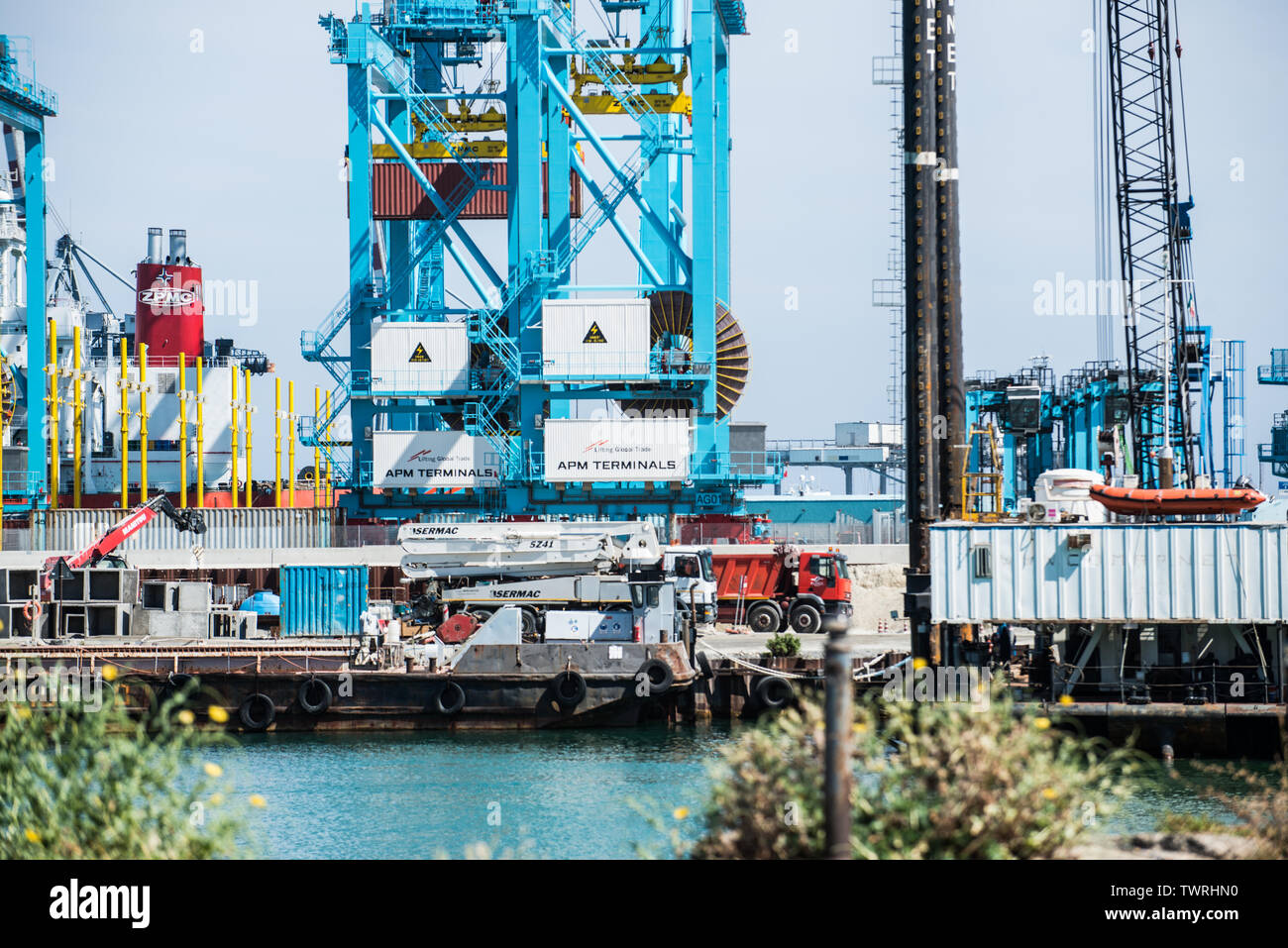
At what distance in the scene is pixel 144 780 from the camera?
12.0 m

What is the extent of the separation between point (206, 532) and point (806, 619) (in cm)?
2756

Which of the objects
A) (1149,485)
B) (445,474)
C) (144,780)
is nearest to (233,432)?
(445,474)

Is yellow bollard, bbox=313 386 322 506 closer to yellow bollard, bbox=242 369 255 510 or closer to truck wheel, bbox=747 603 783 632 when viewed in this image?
yellow bollard, bbox=242 369 255 510

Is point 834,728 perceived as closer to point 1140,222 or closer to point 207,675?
point 207,675

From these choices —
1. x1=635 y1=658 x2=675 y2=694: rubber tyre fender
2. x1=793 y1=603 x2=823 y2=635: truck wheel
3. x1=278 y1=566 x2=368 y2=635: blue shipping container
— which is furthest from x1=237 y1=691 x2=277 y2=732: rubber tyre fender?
x1=793 y1=603 x2=823 y2=635: truck wheel

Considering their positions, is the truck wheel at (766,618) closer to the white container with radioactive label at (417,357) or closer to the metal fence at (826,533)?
the metal fence at (826,533)

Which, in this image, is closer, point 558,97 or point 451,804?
point 451,804

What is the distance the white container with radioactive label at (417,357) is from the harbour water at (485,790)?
1122 inches

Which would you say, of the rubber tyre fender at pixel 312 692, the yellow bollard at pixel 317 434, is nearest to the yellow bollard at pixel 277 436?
the yellow bollard at pixel 317 434

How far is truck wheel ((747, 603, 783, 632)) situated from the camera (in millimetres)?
49562

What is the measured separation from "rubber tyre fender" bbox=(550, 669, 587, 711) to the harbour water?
29.9 inches

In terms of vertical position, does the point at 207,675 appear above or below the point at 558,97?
below

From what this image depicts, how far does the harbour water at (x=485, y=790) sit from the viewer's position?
24.2m
